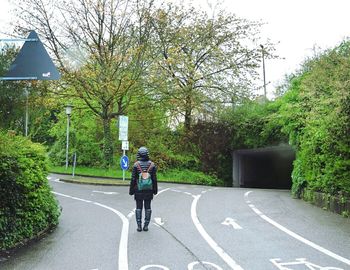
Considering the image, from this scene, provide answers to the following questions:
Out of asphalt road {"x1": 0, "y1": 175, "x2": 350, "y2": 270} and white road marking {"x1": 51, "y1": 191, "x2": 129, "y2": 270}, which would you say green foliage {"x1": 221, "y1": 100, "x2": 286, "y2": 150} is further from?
white road marking {"x1": 51, "y1": 191, "x2": 129, "y2": 270}

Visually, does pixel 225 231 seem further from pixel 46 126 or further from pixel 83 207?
pixel 46 126

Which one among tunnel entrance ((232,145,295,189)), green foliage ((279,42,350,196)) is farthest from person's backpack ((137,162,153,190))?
tunnel entrance ((232,145,295,189))

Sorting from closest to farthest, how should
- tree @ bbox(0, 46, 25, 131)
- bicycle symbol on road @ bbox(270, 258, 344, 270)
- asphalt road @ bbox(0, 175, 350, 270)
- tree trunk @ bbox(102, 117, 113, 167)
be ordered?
bicycle symbol on road @ bbox(270, 258, 344, 270) → asphalt road @ bbox(0, 175, 350, 270) → tree @ bbox(0, 46, 25, 131) → tree trunk @ bbox(102, 117, 113, 167)

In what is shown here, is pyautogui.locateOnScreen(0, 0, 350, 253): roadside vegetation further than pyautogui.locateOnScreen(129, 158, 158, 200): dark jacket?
Yes

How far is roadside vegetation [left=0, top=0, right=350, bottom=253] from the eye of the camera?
14141 mm

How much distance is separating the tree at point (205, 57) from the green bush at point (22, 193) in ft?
72.0

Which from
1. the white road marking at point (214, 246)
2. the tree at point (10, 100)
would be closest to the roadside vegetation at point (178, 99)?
the tree at point (10, 100)

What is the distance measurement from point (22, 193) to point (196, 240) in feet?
11.8

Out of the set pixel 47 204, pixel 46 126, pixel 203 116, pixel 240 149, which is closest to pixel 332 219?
pixel 47 204

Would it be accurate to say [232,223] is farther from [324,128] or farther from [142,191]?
[324,128]

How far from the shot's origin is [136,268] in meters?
6.56

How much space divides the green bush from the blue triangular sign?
136 cm

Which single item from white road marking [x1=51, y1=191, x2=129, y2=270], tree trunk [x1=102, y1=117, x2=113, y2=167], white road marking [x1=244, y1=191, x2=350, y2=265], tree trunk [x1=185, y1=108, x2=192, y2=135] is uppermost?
tree trunk [x1=185, y1=108, x2=192, y2=135]

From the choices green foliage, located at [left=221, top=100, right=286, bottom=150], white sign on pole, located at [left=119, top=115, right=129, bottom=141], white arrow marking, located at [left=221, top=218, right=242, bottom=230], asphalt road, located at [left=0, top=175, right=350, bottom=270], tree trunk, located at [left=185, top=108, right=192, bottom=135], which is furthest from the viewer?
tree trunk, located at [left=185, top=108, right=192, bottom=135]
